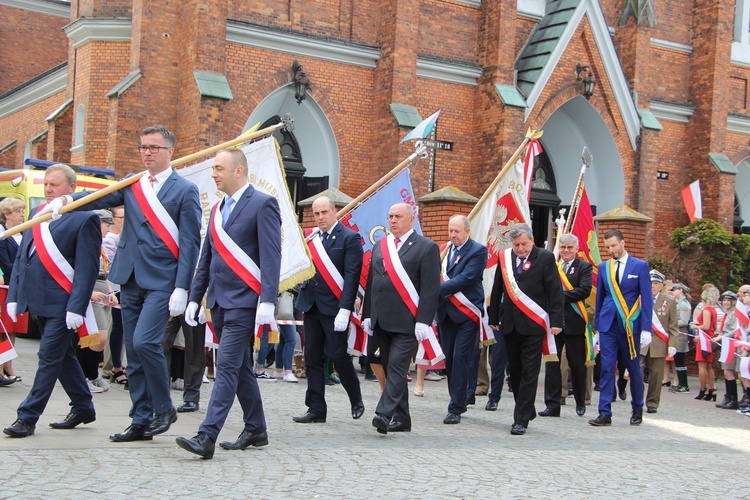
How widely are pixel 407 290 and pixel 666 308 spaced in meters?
7.05

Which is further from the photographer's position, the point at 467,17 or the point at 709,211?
the point at 709,211

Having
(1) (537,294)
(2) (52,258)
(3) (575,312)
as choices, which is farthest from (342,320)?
(3) (575,312)

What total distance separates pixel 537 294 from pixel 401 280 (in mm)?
1616

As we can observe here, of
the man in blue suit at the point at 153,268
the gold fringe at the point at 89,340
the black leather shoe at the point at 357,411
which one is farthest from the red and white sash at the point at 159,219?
the black leather shoe at the point at 357,411

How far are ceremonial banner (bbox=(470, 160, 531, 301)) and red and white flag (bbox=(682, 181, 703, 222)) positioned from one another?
1440 cm

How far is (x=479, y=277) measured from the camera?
991cm

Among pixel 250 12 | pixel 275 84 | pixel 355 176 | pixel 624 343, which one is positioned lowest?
pixel 624 343

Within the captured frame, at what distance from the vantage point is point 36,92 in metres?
27.3

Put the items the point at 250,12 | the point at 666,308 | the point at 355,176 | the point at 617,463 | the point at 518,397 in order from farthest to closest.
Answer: the point at 355,176 → the point at 250,12 → the point at 666,308 → the point at 518,397 → the point at 617,463

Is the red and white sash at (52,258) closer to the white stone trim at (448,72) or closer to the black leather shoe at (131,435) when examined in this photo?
the black leather shoe at (131,435)

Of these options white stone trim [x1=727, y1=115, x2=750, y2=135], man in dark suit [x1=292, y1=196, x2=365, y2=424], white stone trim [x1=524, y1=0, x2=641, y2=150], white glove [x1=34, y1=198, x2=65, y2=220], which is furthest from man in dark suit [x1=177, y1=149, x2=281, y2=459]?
white stone trim [x1=727, y1=115, x2=750, y2=135]

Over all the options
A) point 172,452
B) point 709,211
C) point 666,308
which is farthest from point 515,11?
point 172,452

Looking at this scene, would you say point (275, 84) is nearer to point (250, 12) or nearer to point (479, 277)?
point (250, 12)

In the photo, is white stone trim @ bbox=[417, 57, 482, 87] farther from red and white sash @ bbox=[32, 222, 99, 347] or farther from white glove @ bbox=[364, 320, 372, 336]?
red and white sash @ bbox=[32, 222, 99, 347]
